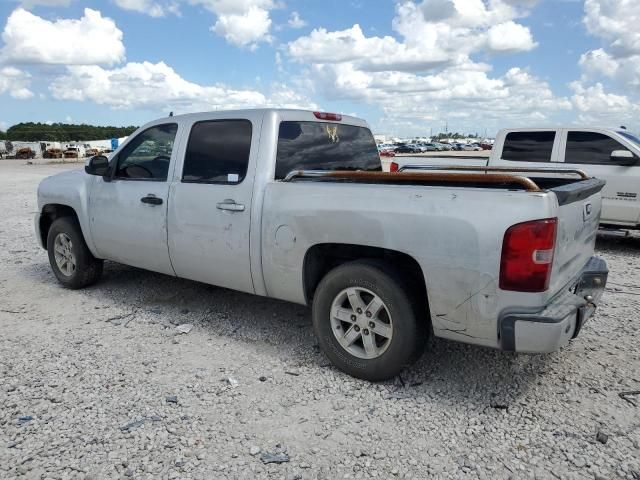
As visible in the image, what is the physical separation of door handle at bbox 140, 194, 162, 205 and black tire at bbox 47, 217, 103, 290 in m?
1.31

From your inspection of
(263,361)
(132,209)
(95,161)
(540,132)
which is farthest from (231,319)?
(540,132)

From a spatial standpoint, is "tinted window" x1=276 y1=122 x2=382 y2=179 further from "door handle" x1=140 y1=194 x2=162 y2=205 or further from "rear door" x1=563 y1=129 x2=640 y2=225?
"rear door" x1=563 y1=129 x2=640 y2=225

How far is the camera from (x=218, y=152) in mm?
4211

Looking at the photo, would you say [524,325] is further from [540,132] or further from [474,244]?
[540,132]

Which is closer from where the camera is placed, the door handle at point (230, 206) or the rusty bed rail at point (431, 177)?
the rusty bed rail at point (431, 177)

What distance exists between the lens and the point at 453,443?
2809mm

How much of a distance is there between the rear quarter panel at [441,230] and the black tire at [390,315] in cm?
16

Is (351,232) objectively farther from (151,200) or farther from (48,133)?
(48,133)

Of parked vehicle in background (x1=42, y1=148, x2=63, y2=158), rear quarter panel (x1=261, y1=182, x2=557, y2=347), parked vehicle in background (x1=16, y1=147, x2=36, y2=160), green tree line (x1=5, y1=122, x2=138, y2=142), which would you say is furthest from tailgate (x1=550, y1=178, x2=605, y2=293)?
green tree line (x1=5, y1=122, x2=138, y2=142)

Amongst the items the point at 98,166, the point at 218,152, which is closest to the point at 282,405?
the point at 218,152

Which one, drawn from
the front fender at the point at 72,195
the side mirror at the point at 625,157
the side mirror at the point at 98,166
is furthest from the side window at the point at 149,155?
the side mirror at the point at 625,157

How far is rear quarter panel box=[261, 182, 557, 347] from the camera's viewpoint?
280cm

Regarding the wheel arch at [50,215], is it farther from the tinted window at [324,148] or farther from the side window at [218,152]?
the tinted window at [324,148]

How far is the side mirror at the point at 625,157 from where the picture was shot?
291 inches
